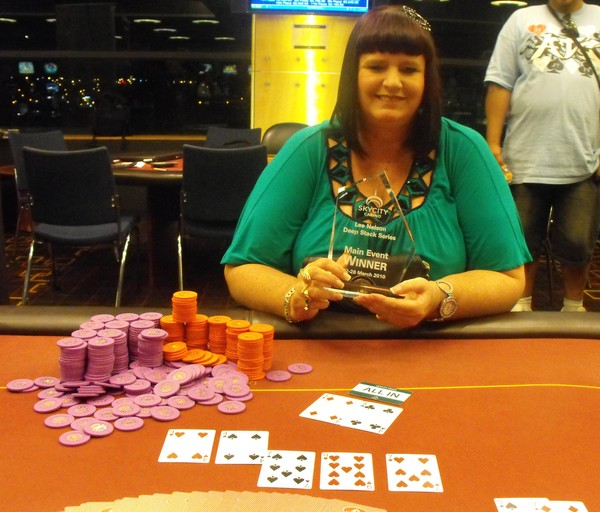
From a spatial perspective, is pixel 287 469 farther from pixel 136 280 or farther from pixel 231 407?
pixel 136 280

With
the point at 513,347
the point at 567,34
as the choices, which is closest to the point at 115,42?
the point at 567,34

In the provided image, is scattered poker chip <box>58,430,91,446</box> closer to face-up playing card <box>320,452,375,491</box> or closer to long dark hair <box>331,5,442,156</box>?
face-up playing card <box>320,452,375,491</box>

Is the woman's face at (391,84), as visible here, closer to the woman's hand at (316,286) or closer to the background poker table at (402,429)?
the woman's hand at (316,286)

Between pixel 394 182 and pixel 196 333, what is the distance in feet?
2.03

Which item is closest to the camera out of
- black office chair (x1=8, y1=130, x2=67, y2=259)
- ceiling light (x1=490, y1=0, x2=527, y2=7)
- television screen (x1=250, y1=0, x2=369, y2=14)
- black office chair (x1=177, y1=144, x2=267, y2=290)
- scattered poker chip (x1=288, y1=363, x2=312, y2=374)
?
scattered poker chip (x1=288, y1=363, x2=312, y2=374)

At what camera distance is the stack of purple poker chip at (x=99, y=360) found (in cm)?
116

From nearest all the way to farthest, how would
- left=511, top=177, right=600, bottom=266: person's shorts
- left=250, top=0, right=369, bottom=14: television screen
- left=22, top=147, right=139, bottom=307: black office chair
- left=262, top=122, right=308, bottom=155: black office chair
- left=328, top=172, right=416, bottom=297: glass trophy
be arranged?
left=328, top=172, right=416, bottom=297: glass trophy, left=511, top=177, right=600, bottom=266: person's shorts, left=22, top=147, right=139, bottom=307: black office chair, left=262, top=122, right=308, bottom=155: black office chair, left=250, top=0, right=369, bottom=14: television screen

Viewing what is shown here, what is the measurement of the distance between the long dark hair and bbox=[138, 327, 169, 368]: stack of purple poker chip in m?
0.71

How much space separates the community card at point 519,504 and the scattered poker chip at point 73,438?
1.84 feet

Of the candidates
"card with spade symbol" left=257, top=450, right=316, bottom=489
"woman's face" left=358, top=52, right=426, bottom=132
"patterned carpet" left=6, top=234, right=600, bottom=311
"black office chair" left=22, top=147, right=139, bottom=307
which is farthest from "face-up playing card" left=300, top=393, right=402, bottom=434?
"patterned carpet" left=6, top=234, right=600, bottom=311

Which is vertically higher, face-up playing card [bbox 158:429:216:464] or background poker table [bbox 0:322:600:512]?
face-up playing card [bbox 158:429:216:464]

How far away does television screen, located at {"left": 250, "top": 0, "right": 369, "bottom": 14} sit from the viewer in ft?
19.3

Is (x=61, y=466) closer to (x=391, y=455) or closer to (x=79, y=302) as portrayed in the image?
(x=391, y=455)

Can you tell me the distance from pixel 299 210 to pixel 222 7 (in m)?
6.34
